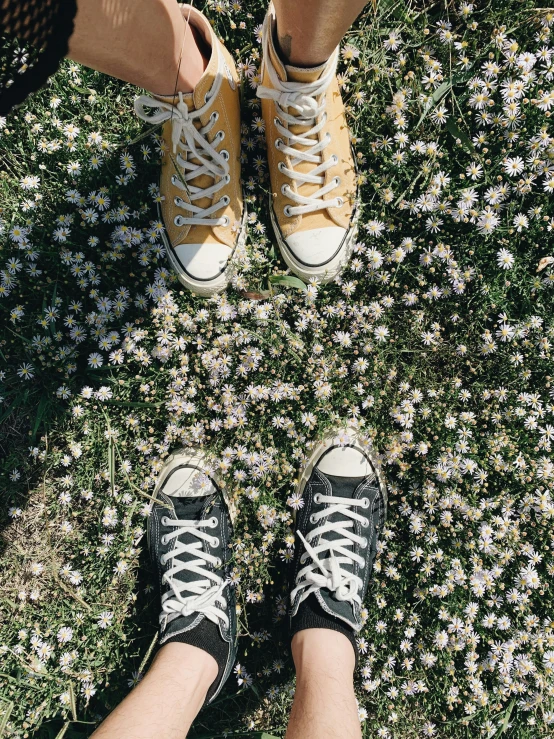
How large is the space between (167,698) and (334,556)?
104cm

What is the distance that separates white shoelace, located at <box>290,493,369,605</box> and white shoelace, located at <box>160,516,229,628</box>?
0.42 m

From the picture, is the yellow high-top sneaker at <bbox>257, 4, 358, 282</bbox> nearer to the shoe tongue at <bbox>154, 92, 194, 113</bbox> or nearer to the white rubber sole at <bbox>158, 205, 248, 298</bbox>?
the white rubber sole at <bbox>158, 205, 248, 298</bbox>

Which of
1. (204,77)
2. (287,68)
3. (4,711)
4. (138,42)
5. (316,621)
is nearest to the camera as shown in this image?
(138,42)

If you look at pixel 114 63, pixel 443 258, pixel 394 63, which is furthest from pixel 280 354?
pixel 394 63

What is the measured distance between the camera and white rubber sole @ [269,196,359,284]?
9.14ft

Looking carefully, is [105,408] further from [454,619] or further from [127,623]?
[454,619]

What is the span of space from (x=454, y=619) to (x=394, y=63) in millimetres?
3008

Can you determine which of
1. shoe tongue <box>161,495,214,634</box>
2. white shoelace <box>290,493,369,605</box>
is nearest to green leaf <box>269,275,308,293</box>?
white shoelace <box>290,493,369,605</box>

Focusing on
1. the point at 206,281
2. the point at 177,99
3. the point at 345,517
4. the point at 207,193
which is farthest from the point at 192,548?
the point at 177,99

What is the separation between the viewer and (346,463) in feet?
9.59

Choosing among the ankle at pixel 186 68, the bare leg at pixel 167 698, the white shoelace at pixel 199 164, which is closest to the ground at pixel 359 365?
the white shoelace at pixel 199 164

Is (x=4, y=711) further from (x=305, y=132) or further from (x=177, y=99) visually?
(x=305, y=132)

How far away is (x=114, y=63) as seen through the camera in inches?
75.3

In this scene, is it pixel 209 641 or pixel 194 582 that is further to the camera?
pixel 194 582
